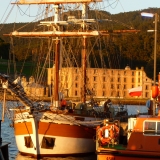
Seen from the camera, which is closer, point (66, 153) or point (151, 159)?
point (151, 159)

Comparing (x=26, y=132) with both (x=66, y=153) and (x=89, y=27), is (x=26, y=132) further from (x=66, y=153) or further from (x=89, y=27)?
(x=89, y=27)

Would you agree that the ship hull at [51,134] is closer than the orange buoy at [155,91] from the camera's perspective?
No

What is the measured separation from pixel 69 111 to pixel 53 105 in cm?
222

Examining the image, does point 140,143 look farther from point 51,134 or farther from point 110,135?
point 51,134

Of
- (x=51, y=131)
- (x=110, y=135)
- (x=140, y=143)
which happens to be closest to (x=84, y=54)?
(x=51, y=131)

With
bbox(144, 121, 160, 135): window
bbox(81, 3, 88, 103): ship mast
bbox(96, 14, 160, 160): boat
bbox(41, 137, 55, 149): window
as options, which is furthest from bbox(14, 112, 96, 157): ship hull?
bbox(81, 3, 88, 103): ship mast

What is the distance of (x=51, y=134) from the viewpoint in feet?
133

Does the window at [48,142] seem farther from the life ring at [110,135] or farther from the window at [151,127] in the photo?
the window at [151,127]

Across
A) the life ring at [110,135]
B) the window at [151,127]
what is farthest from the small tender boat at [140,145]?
the life ring at [110,135]

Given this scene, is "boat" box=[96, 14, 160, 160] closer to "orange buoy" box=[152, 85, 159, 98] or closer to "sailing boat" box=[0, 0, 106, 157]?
"orange buoy" box=[152, 85, 159, 98]

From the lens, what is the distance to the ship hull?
40.6 metres

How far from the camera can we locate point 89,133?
137 feet

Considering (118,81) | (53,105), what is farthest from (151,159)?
(118,81)

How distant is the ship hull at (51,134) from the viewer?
40.6 metres
